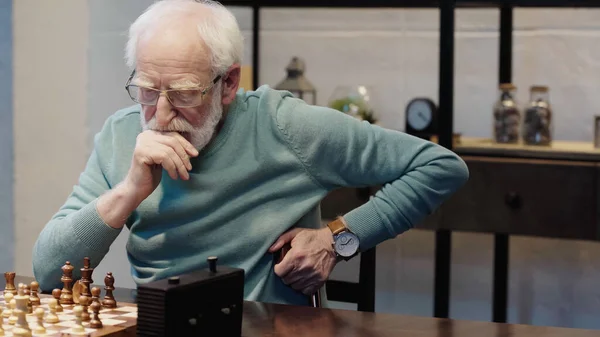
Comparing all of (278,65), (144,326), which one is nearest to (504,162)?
(278,65)

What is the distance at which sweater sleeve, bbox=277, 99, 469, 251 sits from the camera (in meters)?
2.09

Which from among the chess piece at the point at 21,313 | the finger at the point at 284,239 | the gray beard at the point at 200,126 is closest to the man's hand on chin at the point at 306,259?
the finger at the point at 284,239

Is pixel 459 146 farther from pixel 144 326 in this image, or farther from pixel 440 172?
pixel 144 326

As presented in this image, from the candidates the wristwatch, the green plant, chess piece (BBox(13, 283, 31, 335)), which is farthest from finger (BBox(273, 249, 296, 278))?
the green plant

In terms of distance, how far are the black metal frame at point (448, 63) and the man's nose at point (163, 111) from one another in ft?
6.38

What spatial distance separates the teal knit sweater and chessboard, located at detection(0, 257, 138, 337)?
0.23 metres

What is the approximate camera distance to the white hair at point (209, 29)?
2.01 meters

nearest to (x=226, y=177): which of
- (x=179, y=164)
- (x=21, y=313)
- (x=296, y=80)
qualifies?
(x=179, y=164)

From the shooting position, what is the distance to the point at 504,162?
361 cm

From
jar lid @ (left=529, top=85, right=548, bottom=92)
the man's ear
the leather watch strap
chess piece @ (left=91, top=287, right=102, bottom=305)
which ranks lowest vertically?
chess piece @ (left=91, top=287, right=102, bottom=305)

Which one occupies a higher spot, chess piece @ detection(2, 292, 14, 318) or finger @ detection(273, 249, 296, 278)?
finger @ detection(273, 249, 296, 278)

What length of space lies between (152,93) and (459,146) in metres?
2.07

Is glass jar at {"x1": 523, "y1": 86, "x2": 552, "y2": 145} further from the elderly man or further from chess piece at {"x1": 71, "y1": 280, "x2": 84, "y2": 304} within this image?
chess piece at {"x1": 71, "y1": 280, "x2": 84, "y2": 304}

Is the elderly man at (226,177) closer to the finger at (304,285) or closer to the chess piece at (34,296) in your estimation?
the finger at (304,285)
